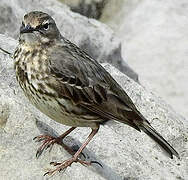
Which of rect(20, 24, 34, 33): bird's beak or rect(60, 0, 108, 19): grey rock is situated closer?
rect(20, 24, 34, 33): bird's beak

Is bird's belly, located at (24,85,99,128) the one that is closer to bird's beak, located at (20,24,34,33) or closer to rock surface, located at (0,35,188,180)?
rock surface, located at (0,35,188,180)

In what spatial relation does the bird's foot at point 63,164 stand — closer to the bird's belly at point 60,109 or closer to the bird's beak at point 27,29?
the bird's belly at point 60,109

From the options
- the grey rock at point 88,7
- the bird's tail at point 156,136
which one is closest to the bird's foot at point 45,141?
the bird's tail at point 156,136

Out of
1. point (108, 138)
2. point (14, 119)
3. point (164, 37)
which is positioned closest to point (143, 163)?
point (108, 138)

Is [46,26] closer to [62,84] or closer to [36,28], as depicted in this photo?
[36,28]

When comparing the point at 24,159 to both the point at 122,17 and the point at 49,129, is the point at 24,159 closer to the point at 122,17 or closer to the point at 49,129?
the point at 49,129

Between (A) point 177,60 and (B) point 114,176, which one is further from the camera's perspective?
(A) point 177,60

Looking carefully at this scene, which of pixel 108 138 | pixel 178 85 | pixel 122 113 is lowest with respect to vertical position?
pixel 178 85

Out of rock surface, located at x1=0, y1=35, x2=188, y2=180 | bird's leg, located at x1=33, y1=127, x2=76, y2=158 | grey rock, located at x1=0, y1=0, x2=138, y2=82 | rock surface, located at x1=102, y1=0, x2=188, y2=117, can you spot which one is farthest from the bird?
rock surface, located at x1=102, y1=0, x2=188, y2=117
